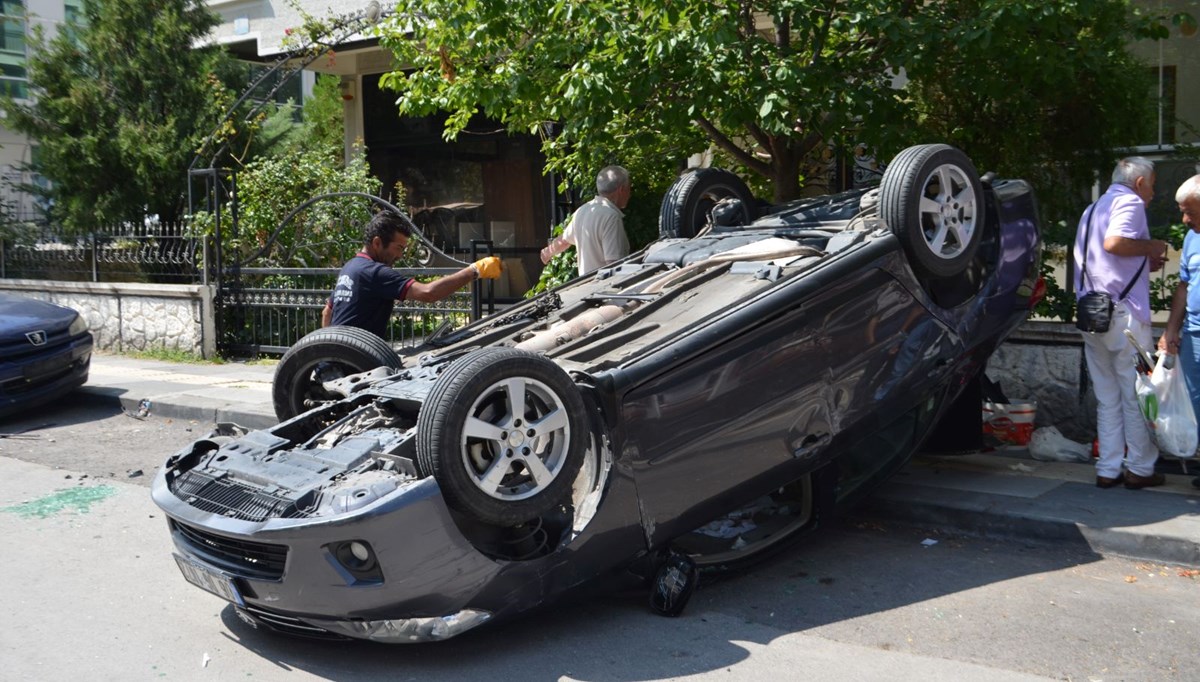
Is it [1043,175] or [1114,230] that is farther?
[1043,175]

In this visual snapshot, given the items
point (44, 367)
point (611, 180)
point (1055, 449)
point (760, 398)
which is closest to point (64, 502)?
point (44, 367)

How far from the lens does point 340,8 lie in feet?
50.4

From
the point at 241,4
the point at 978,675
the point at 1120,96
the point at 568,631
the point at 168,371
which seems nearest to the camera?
the point at 978,675

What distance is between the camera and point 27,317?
34.1 ft

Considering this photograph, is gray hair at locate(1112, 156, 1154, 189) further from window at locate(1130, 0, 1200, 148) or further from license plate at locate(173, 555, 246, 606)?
license plate at locate(173, 555, 246, 606)

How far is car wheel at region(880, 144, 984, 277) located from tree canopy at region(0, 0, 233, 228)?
11686mm

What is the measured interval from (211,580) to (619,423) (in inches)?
70.9

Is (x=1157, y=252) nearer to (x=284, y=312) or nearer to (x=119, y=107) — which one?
(x=284, y=312)

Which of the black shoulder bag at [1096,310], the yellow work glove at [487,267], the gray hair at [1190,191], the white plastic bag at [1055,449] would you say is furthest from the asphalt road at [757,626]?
the yellow work glove at [487,267]

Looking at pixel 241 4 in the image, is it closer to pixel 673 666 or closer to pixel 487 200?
pixel 487 200

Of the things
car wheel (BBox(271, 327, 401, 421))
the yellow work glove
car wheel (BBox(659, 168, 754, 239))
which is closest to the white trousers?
car wheel (BBox(659, 168, 754, 239))

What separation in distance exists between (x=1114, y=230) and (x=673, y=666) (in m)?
3.75

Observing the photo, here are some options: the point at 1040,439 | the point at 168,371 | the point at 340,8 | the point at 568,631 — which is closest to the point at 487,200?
the point at 340,8

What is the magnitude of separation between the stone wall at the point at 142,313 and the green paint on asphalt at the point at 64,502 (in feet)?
19.1
